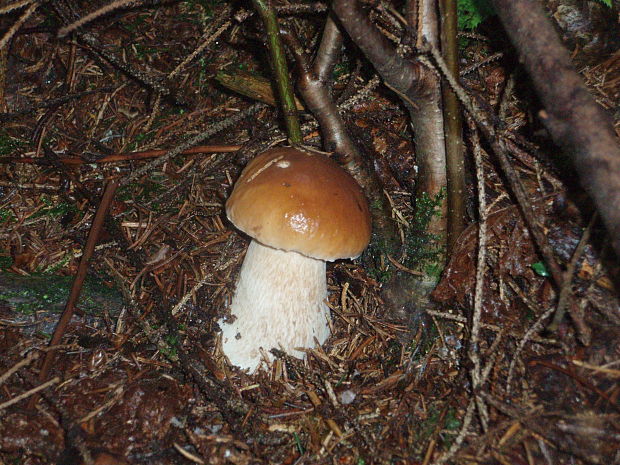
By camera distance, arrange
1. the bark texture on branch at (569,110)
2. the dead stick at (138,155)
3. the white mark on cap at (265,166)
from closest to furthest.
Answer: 1. the bark texture on branch at (569,110)
2. the white mark on cap at (265,166)
3. the dead stick at (138,155)

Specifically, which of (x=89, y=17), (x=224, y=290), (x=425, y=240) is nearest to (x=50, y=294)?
(x=224, y=290)

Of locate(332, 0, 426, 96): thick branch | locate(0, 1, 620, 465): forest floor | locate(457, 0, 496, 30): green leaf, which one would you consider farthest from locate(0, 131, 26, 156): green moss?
locate(457, 0, 496, 30): green leaf

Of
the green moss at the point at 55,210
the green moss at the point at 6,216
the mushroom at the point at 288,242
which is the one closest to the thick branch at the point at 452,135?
the mushroom at the point at 288,242

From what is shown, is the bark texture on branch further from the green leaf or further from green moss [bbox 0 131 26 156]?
green moss [bbox 0 131 26 156]

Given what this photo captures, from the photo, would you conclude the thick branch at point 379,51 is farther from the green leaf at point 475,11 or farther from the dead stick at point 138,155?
the dead stick at point 138,155

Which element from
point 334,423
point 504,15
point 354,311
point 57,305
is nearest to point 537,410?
point 334,423

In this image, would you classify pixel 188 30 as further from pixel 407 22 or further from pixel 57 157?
pixel 407 22
